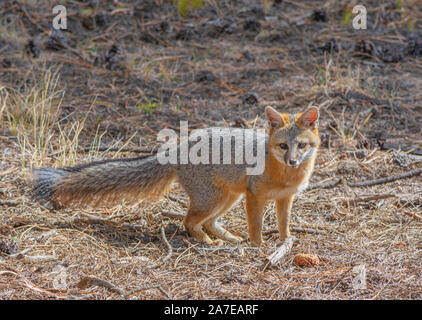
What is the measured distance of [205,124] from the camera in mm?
6887

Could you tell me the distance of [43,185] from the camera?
A: 14.8ft

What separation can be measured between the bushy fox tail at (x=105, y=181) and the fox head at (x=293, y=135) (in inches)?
38.1

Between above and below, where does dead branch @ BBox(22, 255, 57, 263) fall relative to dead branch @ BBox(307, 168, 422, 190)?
below

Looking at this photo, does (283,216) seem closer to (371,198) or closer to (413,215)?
(371,198)

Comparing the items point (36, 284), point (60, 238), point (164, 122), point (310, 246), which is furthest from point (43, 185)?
point (164, 122)

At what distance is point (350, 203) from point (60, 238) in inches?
107

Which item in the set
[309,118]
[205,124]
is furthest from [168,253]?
[205,124]

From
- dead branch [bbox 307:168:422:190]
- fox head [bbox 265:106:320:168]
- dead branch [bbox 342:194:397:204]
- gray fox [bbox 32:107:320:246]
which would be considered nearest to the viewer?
fox head [bbox 265:106:320:168]

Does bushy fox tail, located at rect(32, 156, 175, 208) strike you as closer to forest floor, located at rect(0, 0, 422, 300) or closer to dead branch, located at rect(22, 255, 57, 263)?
forest floor, located at rect(0, 0, 422, 300)

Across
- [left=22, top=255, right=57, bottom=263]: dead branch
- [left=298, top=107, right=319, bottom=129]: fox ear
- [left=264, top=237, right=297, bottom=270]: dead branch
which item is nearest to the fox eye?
[left=298, top=107, right=319, bottom=129]: fox ear

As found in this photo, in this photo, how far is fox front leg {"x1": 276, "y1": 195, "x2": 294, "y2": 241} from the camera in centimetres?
470

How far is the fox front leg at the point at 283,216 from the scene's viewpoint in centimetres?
470

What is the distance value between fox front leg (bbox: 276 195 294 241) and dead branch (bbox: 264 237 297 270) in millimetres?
353

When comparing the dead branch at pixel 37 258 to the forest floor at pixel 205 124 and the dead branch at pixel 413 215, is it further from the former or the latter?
the dead branch at pixel 413 215
